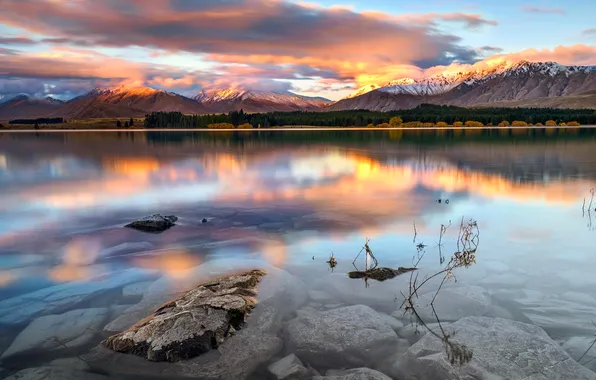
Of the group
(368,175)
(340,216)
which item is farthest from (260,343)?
(368,175)

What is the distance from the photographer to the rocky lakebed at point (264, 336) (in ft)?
26.9

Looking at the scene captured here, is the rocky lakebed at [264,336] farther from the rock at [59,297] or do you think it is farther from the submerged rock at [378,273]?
the submerged rock at [378,273]

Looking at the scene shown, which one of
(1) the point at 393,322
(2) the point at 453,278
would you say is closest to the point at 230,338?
(1) the point at 393,322

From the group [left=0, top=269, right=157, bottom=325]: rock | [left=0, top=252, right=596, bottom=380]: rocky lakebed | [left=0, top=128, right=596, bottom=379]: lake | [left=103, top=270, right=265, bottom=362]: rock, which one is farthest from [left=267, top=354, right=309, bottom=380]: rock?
[left=0, top=269, right=157, bottom=325]: rock

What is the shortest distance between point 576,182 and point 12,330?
109ft

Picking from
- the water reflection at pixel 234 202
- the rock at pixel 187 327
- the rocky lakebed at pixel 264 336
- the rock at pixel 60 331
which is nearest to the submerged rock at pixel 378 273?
the rocky lakebed at pixel 264 336

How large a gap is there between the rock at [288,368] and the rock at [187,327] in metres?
1.32

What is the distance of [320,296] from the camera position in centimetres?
1149

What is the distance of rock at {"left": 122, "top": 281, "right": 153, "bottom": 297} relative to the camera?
11.6 metres

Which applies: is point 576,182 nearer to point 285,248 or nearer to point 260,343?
point 285,248

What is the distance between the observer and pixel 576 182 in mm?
31250

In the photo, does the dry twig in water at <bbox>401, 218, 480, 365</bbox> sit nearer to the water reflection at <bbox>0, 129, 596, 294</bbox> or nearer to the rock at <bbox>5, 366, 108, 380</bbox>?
the water reflection at <bbox>0, 129, 596, 294</bbox>

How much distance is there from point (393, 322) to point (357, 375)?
7.71 feet

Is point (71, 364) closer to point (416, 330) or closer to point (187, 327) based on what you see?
point (187, 327)
